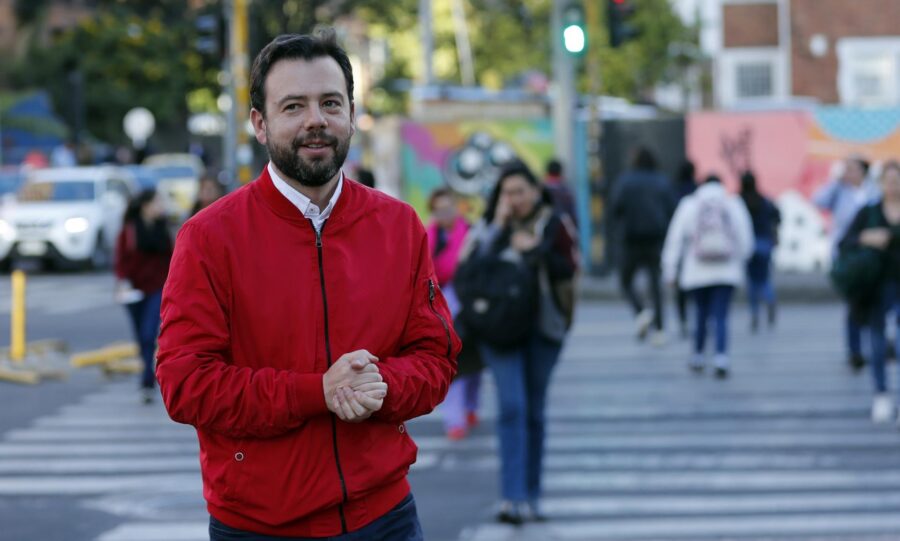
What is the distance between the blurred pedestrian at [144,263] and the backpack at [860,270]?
17.2 feet

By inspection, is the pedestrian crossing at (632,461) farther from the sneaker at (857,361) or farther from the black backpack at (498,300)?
the black backpack at (498,300)

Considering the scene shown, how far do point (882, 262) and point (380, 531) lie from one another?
836 cm

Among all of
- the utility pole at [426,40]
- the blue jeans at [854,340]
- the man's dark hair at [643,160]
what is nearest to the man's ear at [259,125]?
the blue jeans at [854,340]

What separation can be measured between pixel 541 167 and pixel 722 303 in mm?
12649

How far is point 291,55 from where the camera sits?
12.9 feet

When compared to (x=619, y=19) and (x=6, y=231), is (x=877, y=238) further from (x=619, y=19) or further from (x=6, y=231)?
(x=6, y=231)

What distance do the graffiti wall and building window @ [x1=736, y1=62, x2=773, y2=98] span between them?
1243cm

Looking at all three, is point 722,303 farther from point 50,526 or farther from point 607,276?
point 607,276

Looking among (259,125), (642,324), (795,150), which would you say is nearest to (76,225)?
(795,150)

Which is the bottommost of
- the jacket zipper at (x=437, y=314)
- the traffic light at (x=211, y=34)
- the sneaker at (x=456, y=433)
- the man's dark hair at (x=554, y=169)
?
the sneaker at (x=456, y=433)

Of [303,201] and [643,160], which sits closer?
[303,201]

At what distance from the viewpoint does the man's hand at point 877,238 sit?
38.3 ft

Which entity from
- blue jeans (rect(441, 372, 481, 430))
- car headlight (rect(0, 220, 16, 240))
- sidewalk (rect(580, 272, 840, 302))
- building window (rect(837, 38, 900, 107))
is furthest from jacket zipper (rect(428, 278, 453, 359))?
building window (rect(837, 38, 900, 107))

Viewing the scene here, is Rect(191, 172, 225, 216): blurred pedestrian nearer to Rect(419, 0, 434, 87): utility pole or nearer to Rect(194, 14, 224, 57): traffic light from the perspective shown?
Rect(194, 14, 224, 57): traffic light
